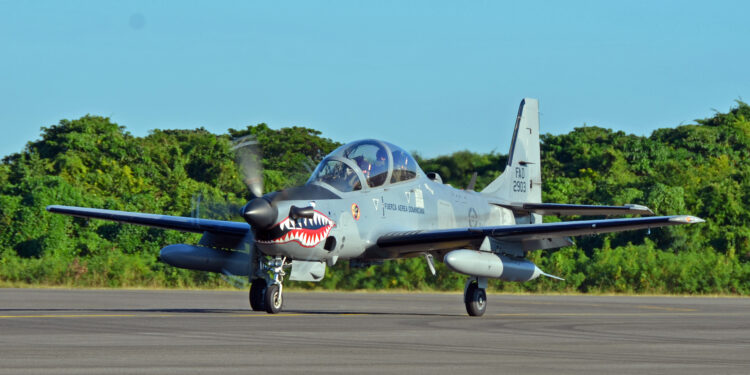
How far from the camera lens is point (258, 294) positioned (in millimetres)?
17859

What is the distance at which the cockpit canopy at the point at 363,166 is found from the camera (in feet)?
59.0

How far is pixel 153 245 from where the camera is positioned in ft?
130

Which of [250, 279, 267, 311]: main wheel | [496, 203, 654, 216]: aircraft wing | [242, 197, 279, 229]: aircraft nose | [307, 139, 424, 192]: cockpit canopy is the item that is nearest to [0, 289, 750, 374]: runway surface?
[250, 279, 267, 311]: main wheel

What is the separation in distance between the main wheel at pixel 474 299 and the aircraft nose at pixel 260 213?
4.61 metres

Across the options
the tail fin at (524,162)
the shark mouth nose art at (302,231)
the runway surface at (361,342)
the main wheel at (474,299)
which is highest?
the tail fin at (524,162)

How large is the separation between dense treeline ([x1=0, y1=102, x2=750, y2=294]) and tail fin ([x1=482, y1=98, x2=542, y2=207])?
5.71 m

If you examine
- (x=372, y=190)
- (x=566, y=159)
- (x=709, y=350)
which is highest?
(x=566, y=159)

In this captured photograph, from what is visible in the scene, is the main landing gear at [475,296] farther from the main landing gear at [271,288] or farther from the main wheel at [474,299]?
the main landing gear at [271,288]

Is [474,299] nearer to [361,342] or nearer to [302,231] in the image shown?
[302,231]

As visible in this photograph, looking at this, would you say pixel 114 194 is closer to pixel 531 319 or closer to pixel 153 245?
pixel 153 245

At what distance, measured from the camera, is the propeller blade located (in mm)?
16391

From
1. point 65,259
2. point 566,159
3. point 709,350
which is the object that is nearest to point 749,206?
point 566,159

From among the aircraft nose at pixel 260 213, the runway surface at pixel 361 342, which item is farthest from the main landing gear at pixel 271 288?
the aircraft nose at pixel 260 213

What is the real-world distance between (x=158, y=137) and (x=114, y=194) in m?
17.3
